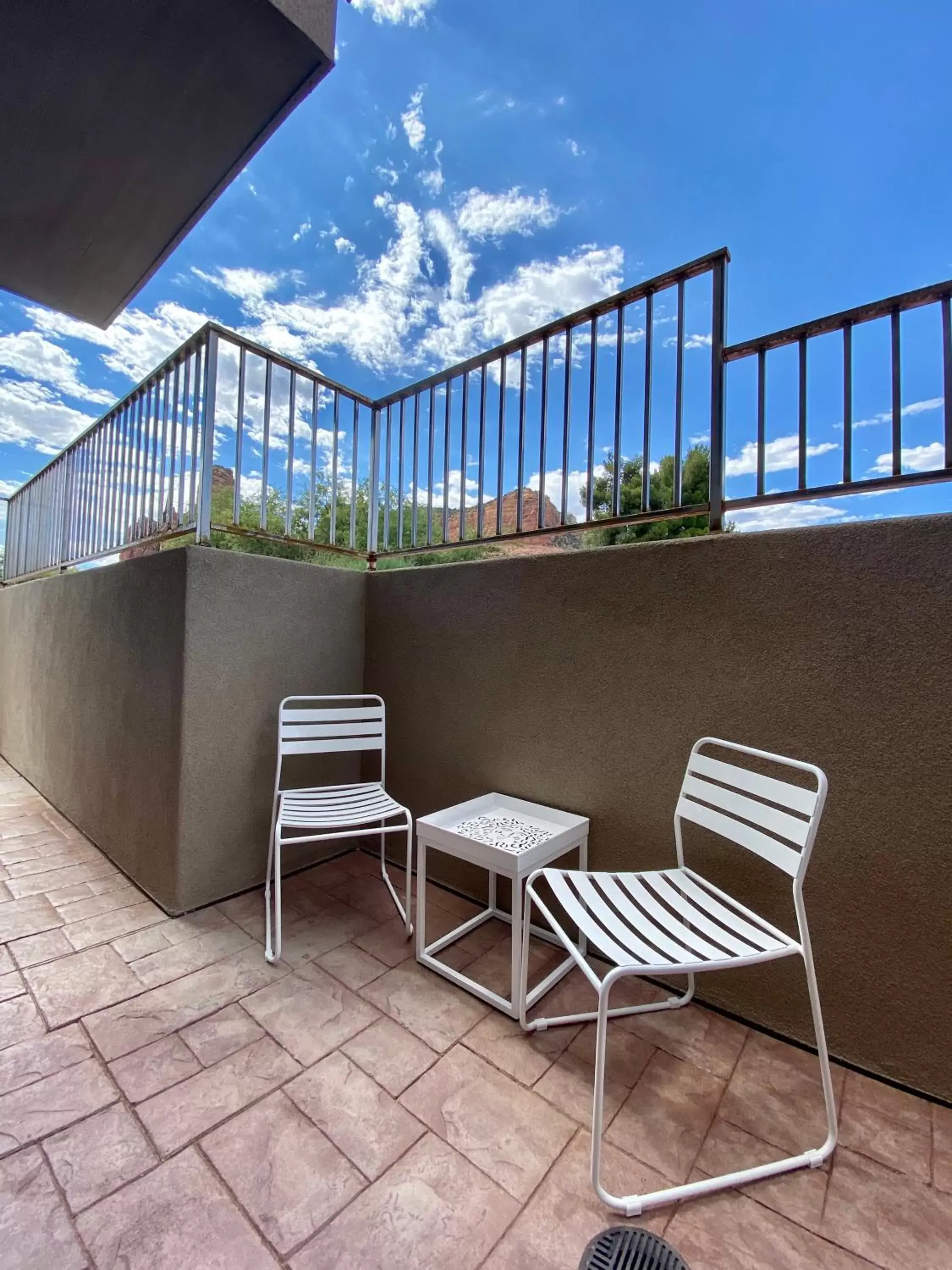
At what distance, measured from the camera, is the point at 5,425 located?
8.21 m

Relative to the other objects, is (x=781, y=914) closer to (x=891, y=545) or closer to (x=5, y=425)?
(x=891, y=545)

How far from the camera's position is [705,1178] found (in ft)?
3.84

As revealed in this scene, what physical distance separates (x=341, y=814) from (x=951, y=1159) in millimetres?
1977

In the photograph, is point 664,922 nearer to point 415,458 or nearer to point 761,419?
point 761,419

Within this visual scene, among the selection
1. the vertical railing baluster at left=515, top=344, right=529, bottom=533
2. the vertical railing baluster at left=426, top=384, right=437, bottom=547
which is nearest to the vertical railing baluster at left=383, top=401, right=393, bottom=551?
the vertical railing baluster at left=426, top=384, right=437, bottom=547

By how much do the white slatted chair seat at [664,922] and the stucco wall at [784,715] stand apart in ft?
0.88

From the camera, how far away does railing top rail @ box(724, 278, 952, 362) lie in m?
1.52

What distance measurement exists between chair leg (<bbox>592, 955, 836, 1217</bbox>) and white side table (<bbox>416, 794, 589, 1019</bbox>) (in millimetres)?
522

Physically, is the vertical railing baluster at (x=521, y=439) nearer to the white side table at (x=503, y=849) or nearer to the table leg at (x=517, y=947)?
the white side table at (x=503, y=849)

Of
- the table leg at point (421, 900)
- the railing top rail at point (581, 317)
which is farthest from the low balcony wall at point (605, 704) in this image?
the railing top rail at point (581, 317)

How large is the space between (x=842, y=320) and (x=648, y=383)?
630 mm

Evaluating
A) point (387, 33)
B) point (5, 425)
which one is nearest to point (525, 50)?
point (387, 33)

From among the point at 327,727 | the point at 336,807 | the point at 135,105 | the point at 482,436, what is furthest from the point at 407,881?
the point at 135,105

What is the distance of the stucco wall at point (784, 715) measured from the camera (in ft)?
4.68
